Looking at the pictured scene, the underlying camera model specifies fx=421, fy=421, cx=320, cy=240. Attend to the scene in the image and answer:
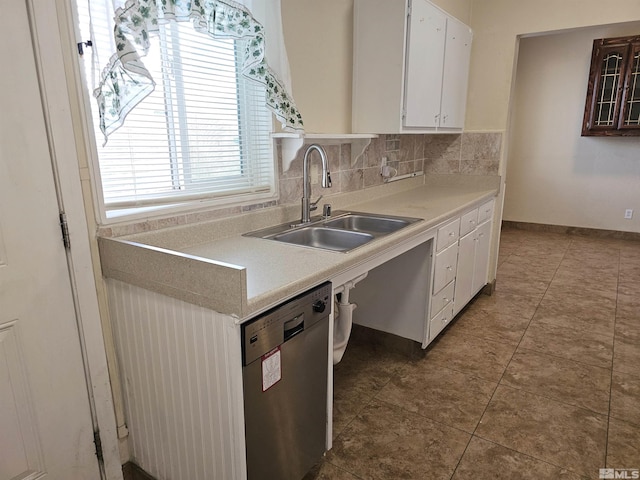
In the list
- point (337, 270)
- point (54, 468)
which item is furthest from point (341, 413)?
point (54, 468)

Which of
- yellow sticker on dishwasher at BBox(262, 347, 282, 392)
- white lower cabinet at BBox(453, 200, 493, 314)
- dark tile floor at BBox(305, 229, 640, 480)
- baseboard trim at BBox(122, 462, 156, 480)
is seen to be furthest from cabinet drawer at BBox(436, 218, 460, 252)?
baseboard trim at BBox(122, 462, 156, 480)

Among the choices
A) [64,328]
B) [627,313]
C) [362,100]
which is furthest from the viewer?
[627,313]

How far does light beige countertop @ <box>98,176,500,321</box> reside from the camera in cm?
115

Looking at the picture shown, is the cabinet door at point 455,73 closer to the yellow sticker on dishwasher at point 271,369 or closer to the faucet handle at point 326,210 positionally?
the faucet handle at point 326,210

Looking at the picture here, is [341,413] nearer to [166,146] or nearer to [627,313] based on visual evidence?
[166,146]

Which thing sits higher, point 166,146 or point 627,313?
point 166,146

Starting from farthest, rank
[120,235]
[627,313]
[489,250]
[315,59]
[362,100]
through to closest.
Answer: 1. [489,250]
2. [627,313]
3. [362,100]
4. [315,59]
5. [120,235]

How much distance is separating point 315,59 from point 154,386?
1772 millimetres

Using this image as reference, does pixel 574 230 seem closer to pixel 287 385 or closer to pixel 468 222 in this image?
pixel 468 222

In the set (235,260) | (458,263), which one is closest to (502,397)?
(458,263)

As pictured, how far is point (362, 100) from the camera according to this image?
2557mm

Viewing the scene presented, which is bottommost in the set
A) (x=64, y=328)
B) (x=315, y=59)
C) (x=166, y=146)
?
(x=64, y=328)

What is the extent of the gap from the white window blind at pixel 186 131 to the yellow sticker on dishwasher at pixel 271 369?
775mm

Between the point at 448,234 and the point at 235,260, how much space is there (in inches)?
58.7
